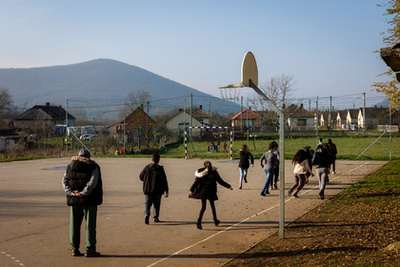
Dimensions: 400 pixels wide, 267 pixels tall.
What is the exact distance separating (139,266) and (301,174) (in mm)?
7659

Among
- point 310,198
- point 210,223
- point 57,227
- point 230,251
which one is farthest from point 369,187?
point 57,227

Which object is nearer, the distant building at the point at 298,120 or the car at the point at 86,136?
the car at the point at 86,136

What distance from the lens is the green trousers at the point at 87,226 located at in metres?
7.23

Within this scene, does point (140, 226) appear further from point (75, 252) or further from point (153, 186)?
point (75, 252)

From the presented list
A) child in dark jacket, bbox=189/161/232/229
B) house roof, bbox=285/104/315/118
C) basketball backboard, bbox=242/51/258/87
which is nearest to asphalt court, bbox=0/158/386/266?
child in dark jacket, bbox=189/161/232/229

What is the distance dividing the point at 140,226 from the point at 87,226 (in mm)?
2289

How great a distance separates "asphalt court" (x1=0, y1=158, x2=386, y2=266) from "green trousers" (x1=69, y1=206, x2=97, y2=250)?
0.82 ft

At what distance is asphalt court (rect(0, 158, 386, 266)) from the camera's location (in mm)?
7109

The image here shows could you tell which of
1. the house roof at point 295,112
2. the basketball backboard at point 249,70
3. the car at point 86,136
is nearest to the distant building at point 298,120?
the house roof at point 295,112

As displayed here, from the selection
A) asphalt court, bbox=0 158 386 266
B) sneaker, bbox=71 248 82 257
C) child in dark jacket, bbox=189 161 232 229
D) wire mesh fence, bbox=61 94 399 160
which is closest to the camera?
asphalt court, bbox=0 158 386 266

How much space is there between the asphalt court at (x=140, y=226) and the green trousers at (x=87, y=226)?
251 mm

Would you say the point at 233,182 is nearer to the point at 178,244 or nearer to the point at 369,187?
the point at 369,187

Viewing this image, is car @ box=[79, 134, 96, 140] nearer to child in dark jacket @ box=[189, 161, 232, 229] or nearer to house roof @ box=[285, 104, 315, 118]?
house roof @ box=[285, 104, 315, 118]

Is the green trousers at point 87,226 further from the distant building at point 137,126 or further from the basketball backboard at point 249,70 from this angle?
the distant building at point 137,126
